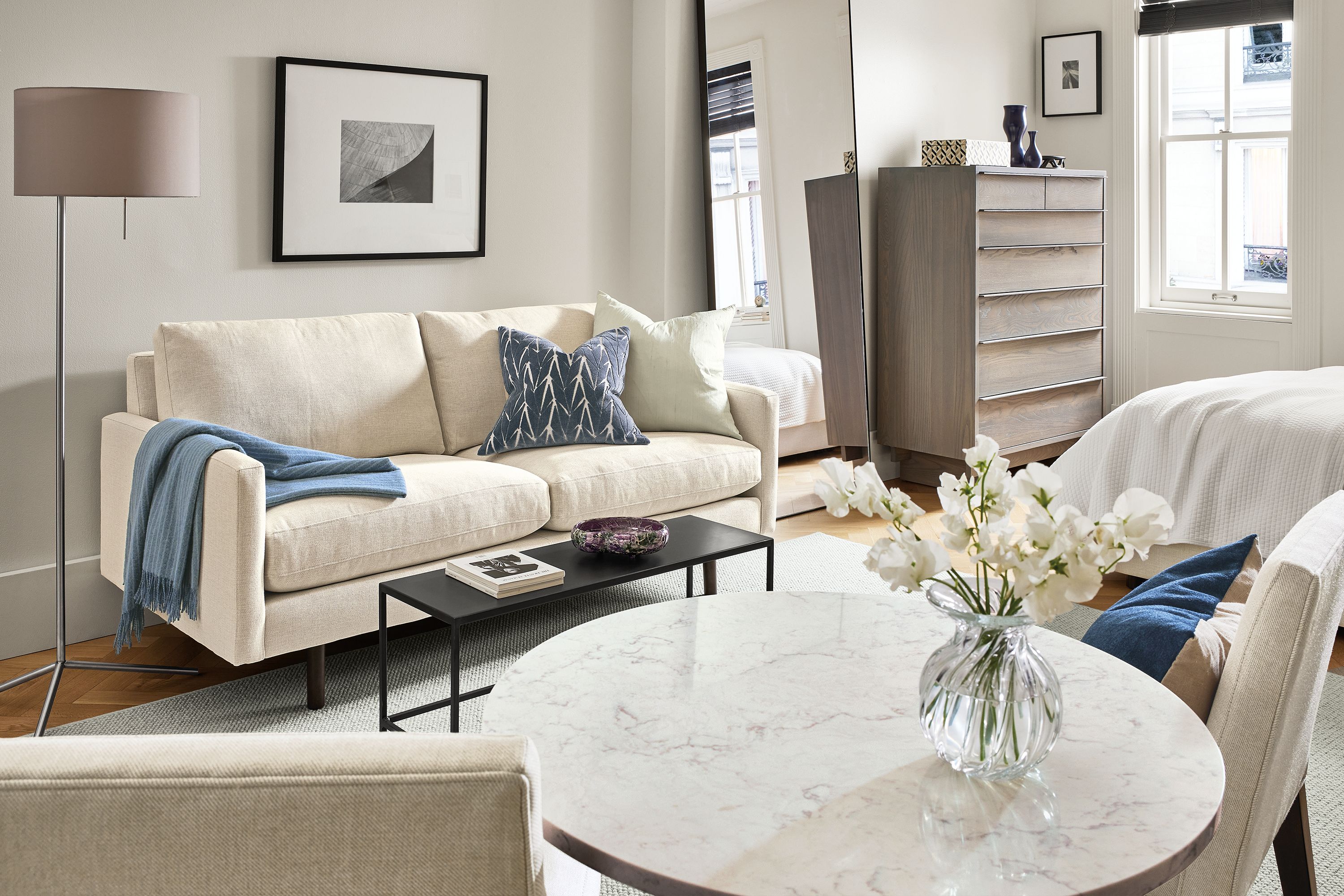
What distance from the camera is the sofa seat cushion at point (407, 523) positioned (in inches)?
104

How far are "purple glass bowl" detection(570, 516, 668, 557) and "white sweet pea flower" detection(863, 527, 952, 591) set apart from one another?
1.47m

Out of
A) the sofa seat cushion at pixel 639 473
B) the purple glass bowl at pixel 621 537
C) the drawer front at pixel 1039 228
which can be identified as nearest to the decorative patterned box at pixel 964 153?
the drawer front at pixel 1039 228

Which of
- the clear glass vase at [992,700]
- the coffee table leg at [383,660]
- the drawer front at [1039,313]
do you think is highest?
the drawer front at [1039,313]

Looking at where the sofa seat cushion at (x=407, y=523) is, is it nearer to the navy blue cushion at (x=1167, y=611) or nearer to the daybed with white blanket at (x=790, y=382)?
the daybed with white blanket at (x=790, y=382)

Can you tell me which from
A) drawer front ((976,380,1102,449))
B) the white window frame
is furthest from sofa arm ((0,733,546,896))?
drawer front ((976,380,1102,449))

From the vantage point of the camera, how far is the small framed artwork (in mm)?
5516

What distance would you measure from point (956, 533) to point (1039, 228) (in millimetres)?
4151

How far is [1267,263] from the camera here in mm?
5234

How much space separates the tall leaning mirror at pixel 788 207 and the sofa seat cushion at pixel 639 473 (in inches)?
37.4

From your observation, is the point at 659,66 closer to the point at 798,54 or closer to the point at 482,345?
the point at 798,54

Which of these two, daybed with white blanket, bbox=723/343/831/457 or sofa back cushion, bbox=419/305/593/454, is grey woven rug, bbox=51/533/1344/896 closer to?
sofa back cushion, bbox=419/305/593/454

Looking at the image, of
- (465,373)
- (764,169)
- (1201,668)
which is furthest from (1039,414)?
(1201,668)

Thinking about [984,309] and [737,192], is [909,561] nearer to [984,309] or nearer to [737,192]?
[737,192]

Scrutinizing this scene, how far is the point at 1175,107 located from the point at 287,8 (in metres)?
4.20
